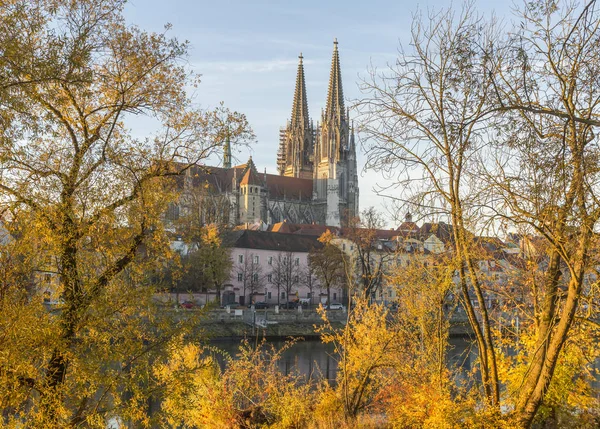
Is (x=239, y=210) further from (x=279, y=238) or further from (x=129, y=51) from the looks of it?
(x=129, y=51)

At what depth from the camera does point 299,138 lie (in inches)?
5128

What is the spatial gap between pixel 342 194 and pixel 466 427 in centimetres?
11087

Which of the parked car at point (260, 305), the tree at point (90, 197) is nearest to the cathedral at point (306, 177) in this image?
the parked car at point (260, 305)

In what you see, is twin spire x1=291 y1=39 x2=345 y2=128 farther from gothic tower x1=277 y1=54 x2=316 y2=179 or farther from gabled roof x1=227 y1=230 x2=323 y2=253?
gabled roof x1=227 y1=230 x2=323 y2=253

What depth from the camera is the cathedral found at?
4237 inches

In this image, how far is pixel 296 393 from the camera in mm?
14781

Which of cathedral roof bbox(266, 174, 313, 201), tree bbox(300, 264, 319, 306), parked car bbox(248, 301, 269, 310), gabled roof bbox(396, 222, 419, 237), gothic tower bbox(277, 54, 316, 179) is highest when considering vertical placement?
gothic tower bbox(277, 54, 316, 179)

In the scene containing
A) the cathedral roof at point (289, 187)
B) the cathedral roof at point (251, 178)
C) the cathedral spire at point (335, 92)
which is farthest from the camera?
the cathedral spire at point (335, 92)

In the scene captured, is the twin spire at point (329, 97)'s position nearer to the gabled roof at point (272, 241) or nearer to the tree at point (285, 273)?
the gabled roof at point (272, 241)

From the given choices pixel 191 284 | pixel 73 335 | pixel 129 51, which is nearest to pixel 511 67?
pixel 129 51

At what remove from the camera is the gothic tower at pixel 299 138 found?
13025cm

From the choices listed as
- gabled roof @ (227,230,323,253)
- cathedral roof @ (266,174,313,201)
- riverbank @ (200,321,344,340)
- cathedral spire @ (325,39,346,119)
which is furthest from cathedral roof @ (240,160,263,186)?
riverbank @ (200,321,344,340)

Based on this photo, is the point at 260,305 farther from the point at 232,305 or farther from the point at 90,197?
the point at 90,197

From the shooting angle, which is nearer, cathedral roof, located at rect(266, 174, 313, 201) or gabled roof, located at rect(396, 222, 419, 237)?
gabled roof, located at rect(396, 222, 419, 237)
